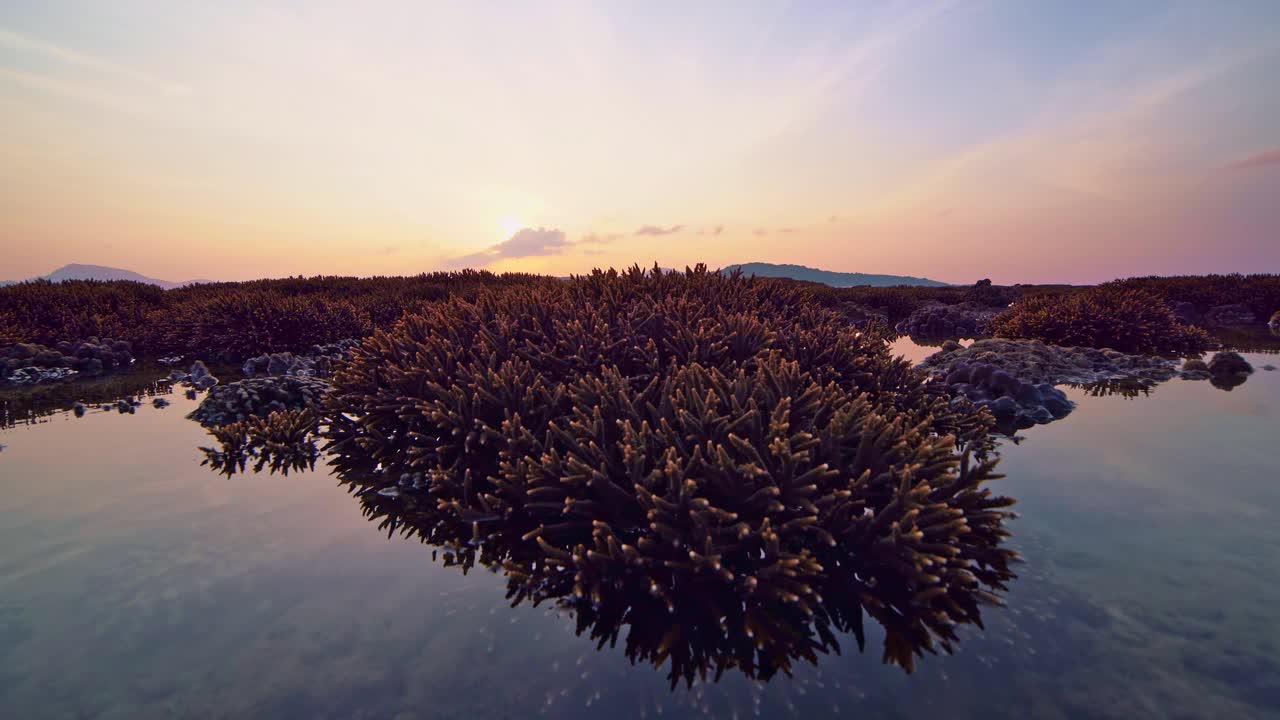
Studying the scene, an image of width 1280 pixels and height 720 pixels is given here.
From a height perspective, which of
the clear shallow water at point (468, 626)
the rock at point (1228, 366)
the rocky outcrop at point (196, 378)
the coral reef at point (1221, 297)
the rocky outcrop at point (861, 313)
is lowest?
the clear shallow water at point (468, 626)

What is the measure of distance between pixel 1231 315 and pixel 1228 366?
20.8 metres

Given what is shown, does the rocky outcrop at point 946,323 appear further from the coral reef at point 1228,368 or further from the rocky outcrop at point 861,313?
the coral reef at point 1228,368

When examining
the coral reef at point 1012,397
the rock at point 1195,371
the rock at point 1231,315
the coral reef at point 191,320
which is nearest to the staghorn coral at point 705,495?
the coral reef at point 1012,397

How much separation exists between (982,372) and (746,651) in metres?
10.6

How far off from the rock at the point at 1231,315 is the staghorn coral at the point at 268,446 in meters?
37.1

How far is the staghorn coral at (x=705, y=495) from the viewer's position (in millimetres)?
3336

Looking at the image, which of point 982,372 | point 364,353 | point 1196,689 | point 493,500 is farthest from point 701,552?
point 982,372

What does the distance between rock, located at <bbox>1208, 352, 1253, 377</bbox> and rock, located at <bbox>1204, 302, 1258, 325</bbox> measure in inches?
747

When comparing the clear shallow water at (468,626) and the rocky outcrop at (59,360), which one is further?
the rocky outcrop at (59,360)

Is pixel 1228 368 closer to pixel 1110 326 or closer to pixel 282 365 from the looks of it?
pixel 1110 326

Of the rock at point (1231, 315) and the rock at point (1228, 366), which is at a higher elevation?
the rock at point (1231, 315)

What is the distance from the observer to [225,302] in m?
17.0

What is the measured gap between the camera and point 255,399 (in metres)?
9.49

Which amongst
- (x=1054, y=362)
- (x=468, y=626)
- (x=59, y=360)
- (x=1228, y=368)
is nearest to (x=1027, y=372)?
(x=1054, y=362)
